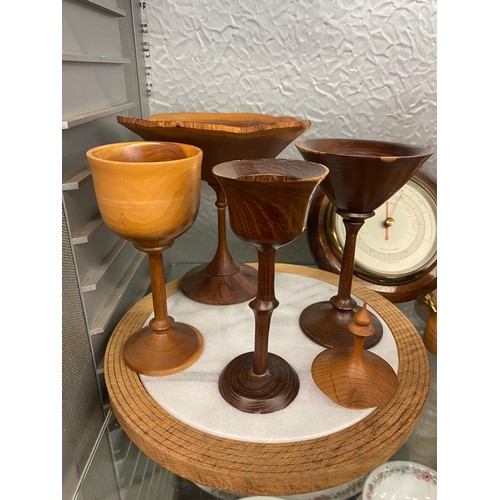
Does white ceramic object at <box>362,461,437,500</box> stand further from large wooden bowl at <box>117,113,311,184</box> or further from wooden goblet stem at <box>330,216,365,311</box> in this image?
large wooden bowl at <box>117,113,311,184</box>

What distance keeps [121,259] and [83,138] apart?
20 centimetres

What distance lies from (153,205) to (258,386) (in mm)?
201

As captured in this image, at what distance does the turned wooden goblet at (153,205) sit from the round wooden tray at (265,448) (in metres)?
0.04

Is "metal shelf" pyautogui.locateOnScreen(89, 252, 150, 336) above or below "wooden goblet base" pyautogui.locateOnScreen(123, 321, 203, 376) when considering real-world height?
above

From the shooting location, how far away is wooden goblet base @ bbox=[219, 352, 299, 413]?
38cm

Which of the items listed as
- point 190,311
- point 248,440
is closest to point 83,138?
point 190,311

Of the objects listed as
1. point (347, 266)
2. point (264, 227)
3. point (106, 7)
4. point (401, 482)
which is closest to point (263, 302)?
point (264, 227)

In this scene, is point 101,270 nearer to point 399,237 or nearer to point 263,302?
point 263,302

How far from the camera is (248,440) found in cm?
36

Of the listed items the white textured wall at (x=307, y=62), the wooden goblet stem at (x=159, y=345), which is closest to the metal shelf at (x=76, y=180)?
the wooden goblet stem at (x=159, y=345)

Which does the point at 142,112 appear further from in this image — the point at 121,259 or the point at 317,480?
the point at 317,480

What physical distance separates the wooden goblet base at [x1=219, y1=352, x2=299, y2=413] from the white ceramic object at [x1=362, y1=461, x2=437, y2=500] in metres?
0.16

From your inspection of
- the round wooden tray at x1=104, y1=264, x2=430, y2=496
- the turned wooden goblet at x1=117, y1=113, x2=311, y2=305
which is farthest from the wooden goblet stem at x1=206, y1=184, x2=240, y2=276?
the round wooden tray at x1=104, y1=264, x2=430, y2=496

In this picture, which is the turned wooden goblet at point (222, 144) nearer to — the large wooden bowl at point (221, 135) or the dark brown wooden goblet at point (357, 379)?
the large wooden bowl at point (221, 135)
